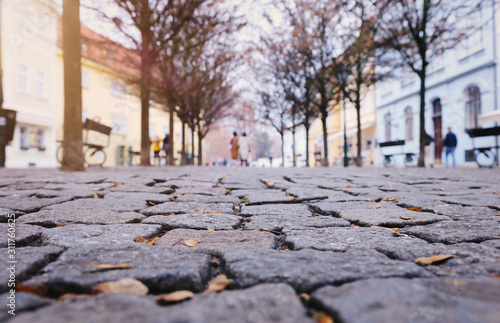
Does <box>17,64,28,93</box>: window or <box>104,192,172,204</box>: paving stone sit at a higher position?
<box>17,64,28,93</box>: window

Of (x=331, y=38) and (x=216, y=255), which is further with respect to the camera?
(x=331, y=38)

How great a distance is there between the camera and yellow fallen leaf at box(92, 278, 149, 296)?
1.06 m

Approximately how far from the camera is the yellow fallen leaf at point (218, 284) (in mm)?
1128

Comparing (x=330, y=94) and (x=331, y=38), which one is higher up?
(x=331, y=38)

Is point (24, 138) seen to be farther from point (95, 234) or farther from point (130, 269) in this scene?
point (130, 269)

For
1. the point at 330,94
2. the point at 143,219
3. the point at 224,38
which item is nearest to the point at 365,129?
the point at 330,94

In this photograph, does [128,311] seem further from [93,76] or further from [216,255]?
[93,76]

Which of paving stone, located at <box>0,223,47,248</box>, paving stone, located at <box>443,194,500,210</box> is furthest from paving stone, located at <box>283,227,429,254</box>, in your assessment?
paving stone, located at <box>443,194,500,210</box>

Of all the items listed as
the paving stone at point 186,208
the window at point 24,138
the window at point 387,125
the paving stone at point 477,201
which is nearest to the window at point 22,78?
the window at point 24,138

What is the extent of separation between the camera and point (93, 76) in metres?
29.1

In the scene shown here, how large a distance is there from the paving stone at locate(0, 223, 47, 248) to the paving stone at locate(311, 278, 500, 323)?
55.9 inches

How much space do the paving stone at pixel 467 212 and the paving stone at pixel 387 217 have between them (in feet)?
0.44

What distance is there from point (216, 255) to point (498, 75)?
1883cm

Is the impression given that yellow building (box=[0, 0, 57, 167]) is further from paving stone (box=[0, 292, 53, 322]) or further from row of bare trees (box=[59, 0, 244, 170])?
paving stone (box=[0, 292, 53, 322])
